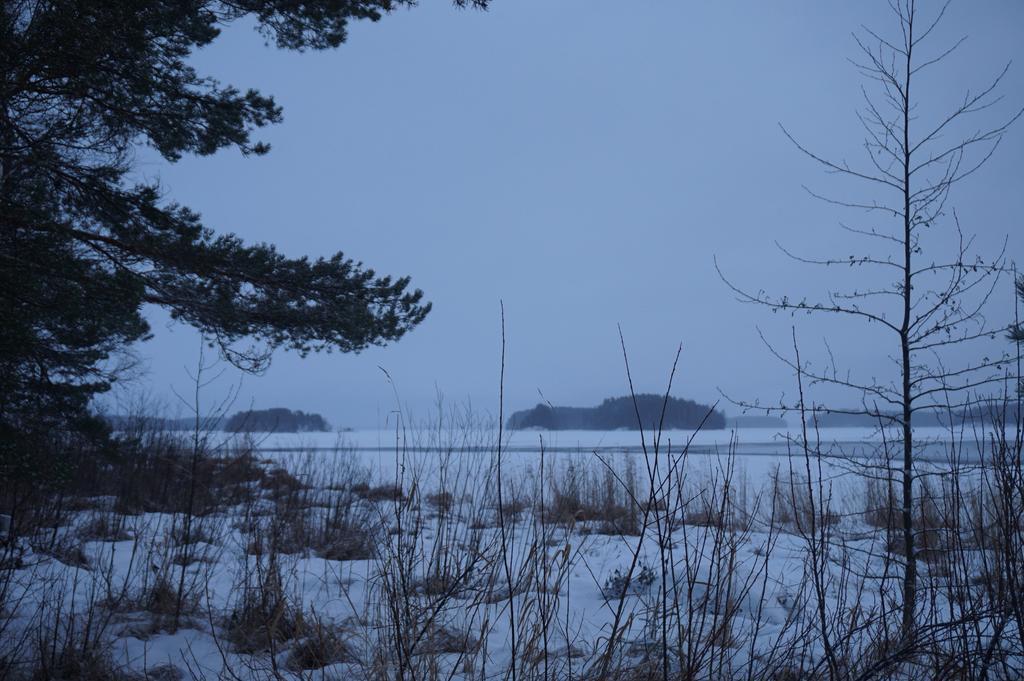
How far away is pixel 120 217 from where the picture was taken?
445 cm

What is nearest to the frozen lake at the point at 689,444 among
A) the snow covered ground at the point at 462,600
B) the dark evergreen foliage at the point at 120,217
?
the snow covered ground at the point at 462,600

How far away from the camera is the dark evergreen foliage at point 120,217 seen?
11.5 ft

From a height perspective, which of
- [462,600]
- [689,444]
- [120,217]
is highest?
[120,217]

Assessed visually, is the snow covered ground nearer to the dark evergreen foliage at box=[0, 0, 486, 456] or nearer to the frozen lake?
the frozen lake

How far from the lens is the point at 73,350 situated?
547 cm

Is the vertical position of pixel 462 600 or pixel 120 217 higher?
pixel 120 217

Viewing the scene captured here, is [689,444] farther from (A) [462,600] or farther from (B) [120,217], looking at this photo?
(B) [120,217]

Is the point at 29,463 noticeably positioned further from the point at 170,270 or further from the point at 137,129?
the point at 137,129

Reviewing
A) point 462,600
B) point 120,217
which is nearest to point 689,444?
point 462,600

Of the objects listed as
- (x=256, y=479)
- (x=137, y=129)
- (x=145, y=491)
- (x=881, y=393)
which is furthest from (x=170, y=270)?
(x=256, y=479)

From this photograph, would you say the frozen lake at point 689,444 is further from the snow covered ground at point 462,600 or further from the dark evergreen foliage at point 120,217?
the dark evergreen foliage at point 120,217

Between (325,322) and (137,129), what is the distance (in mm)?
1988

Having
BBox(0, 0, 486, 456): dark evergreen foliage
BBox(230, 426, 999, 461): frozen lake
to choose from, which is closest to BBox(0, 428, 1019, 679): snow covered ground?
BBox(230, 426, 999, 461): frozen lake

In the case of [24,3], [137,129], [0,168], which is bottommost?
[0,168]
